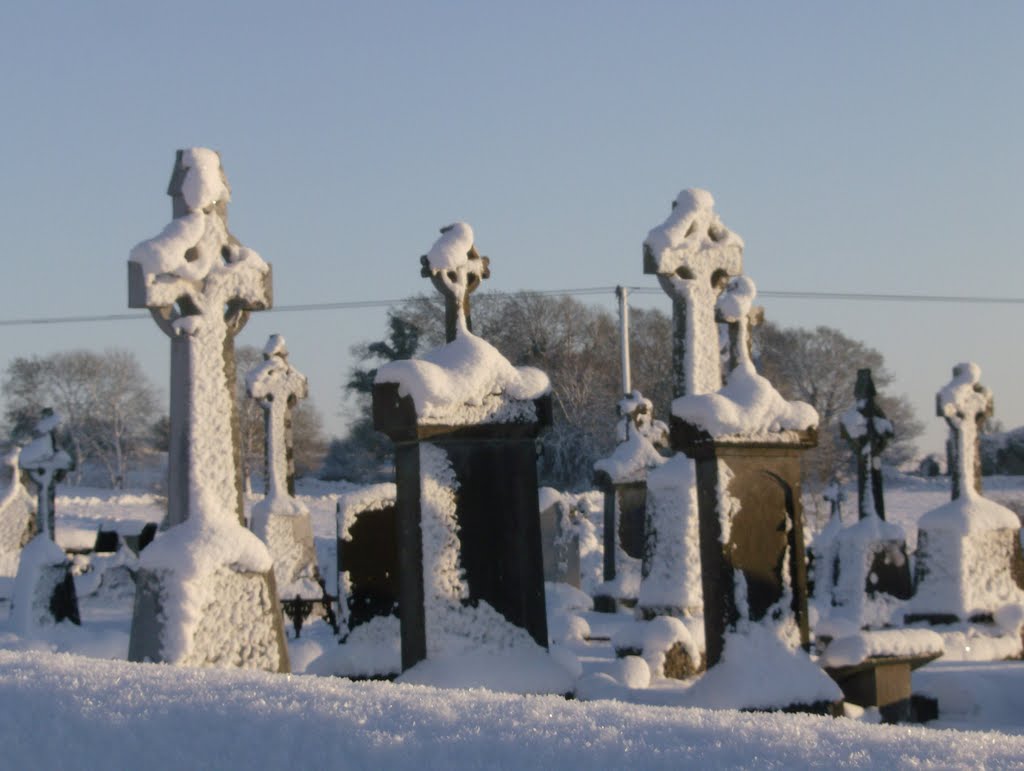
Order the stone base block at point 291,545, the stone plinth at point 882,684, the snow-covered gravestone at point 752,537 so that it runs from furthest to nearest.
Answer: the stone base block at point 291,545
the stone plinth at point 882,684
the snow-covered gravestone at point 752,537

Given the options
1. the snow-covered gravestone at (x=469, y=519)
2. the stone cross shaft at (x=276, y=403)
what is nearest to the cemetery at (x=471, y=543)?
the snow-covered gravestone at (x=469, y=519)

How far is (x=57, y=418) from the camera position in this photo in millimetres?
13273

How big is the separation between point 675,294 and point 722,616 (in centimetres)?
351

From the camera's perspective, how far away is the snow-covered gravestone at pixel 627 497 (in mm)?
15078

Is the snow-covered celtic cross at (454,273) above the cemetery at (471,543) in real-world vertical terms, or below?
above

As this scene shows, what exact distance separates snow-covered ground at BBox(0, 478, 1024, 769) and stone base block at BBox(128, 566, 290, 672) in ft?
9.71

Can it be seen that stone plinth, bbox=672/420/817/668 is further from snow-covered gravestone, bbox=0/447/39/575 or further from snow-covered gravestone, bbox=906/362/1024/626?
snow-covered gravestone, bbox=0/447/39/575

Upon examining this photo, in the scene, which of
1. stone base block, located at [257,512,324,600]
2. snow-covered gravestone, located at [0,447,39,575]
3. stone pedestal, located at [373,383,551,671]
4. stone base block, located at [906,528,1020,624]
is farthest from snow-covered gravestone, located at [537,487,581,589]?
stone pedestal, located at [373,383,551,671]

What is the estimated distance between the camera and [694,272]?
9695 millimetres

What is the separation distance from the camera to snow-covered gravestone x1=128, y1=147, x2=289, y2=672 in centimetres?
664

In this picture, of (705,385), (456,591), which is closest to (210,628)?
(456,591)

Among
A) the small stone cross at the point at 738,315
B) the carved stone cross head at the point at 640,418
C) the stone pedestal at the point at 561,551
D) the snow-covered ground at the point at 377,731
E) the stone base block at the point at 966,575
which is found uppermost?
the small stone cross at the point at 738,315

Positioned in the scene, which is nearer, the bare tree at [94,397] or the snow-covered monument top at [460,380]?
the snow-covered monument top at [460,380]

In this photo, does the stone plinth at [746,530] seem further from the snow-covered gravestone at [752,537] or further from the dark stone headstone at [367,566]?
the dark stone headstone at [367,566]
